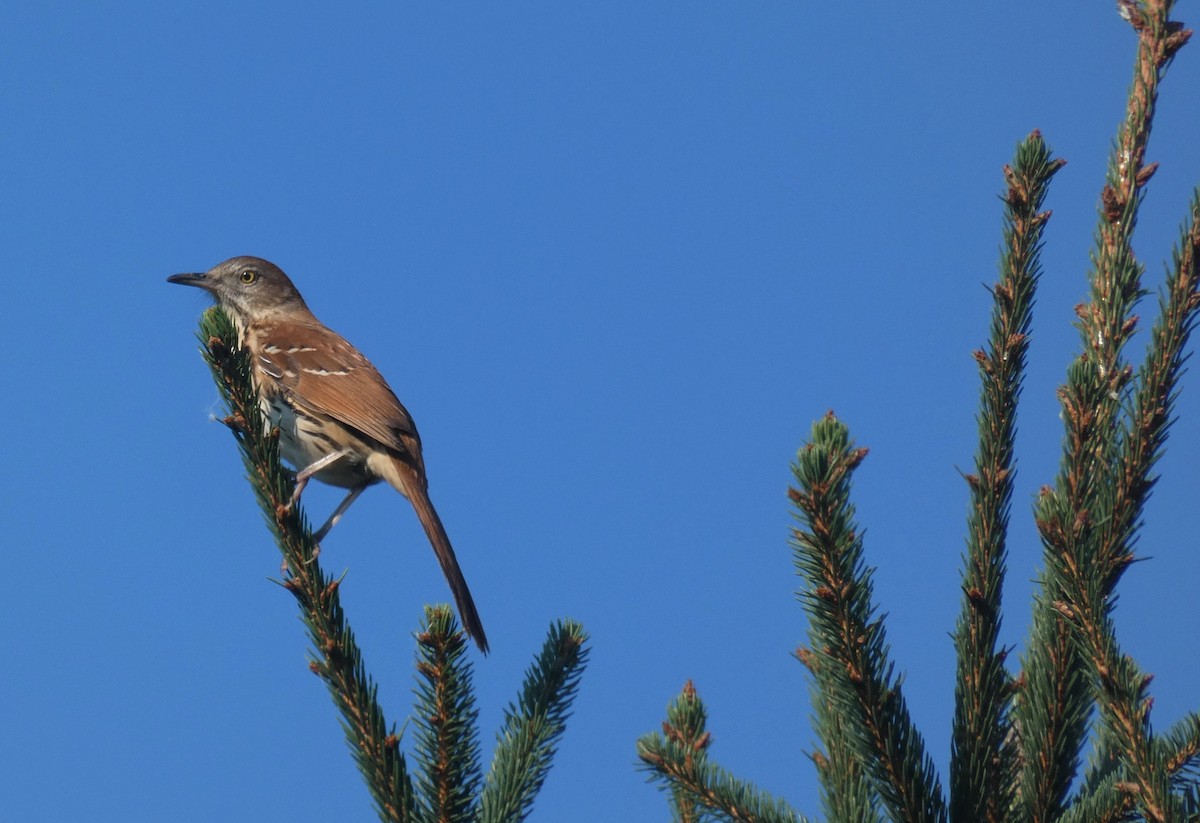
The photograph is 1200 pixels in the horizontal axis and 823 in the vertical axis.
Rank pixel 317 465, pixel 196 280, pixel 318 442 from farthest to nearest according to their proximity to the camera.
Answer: pixel 196 280, pixel 318 442, pixel 317 465

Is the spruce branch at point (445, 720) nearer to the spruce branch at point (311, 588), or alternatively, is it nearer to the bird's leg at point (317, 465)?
the spruce branch at point (311, 588)

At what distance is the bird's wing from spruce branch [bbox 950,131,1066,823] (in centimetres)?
340

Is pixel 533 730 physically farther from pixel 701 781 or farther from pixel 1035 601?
pixel 1035 601

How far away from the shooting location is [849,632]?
7.04 feet

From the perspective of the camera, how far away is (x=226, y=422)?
2.88m

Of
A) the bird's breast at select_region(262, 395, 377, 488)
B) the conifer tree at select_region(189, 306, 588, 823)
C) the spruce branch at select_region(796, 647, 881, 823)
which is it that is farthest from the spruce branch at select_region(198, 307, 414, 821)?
the bird's breast at select_region(262, 395, 377, 488)

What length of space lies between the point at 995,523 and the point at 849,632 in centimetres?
48

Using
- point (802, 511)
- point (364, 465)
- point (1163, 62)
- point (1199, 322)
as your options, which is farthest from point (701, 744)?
point (364, 465)

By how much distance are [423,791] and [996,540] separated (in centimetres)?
138

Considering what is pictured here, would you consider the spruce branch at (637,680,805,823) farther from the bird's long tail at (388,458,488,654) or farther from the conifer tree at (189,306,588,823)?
the bird's long tail at (388,458,488,654)

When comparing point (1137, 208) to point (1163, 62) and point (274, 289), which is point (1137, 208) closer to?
point (1163, 62)

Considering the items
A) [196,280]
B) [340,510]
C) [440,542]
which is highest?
[196,280]

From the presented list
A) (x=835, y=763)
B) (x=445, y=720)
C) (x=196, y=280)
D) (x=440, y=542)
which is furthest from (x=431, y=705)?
(x=196, y=280)

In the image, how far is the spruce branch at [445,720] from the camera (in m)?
2.44
